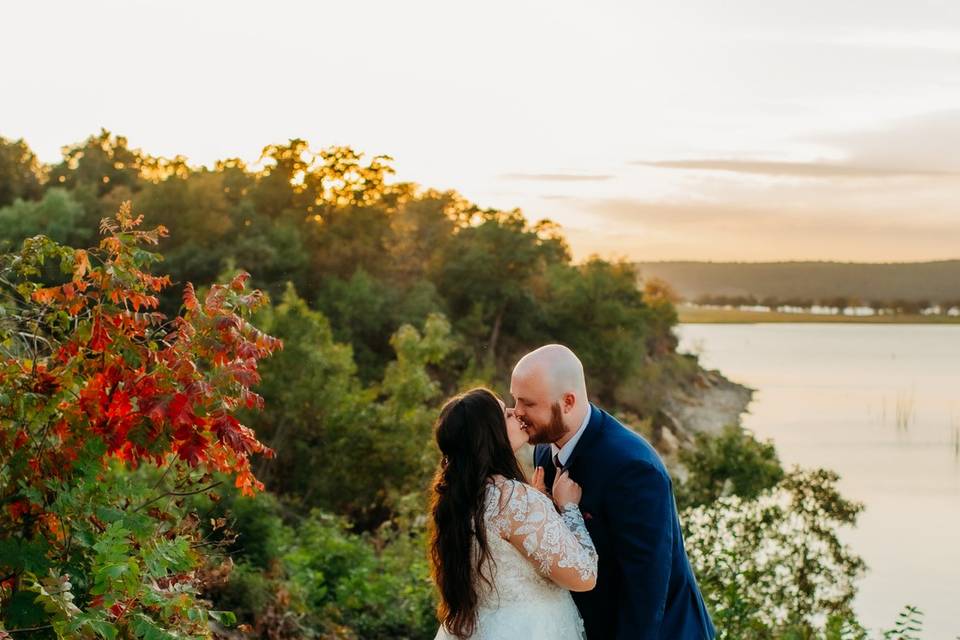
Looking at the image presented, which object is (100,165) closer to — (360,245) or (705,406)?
(360,245)

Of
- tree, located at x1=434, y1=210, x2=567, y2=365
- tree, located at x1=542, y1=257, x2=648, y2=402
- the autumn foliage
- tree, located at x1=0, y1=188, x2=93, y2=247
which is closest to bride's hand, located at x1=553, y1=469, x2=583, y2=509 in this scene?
the autumn foliage

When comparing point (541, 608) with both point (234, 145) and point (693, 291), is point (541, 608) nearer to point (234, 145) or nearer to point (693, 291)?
point (234, 145)

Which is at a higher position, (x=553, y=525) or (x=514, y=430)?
(x=514, y=430)

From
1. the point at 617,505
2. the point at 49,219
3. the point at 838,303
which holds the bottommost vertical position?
the point at 617,505

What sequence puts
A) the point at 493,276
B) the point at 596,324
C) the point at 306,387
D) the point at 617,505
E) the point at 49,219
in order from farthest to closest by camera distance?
the point at 596,324 → the point at 493,276 → the point at 49,219 → the point at 306,387 → the point at 617,505

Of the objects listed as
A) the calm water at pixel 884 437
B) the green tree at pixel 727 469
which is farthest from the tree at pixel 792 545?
the calm water at pixel 884 437

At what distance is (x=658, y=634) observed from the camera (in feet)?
10.8

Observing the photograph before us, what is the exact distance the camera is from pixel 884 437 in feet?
144

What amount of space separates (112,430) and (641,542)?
69.0 inches

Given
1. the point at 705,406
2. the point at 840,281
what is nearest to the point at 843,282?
the point at 840,281

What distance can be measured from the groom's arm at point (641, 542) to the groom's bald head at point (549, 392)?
237mm

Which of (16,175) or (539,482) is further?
(16,175)

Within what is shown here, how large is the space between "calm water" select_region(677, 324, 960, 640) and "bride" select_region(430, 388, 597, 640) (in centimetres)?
1735

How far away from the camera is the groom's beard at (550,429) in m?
3.32
